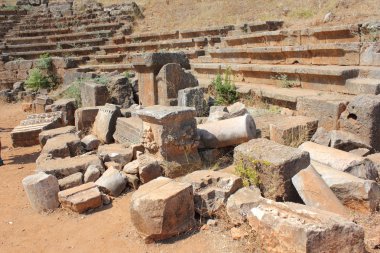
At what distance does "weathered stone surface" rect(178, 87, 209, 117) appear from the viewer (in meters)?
6.18

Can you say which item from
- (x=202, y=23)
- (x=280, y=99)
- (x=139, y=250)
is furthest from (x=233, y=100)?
(x=202, y=23)


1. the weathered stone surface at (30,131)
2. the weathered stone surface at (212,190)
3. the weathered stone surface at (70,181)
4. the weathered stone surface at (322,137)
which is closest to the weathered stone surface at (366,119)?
the weathered stone surface at (322,137)

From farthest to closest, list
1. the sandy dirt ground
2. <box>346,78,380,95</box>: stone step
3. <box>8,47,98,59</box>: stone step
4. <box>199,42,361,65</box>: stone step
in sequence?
<box>8,47,98,59</box>: stone step, <box>199,42,361,65</box>: stone step, <box>346,78,380,95</box>: stone step, the sandy dirt ground

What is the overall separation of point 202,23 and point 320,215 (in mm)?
12459

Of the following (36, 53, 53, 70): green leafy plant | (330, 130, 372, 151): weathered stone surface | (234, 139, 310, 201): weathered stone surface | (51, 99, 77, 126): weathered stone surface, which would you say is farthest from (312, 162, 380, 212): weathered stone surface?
(36, 53, 53, 70): green leafy plant

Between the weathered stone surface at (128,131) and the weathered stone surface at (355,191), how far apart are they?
2.92 m

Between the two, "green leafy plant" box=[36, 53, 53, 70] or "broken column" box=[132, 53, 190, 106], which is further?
"green leafy plant" box=[36, 53, 53, 70]

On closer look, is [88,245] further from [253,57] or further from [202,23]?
[202,23]

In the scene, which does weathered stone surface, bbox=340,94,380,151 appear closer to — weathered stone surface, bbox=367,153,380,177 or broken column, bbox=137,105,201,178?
weathered stone surface, bbox=367,153,380,177

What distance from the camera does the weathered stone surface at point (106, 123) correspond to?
656 cm

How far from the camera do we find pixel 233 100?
721 cm

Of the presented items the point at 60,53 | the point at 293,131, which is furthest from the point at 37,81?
the point at 293,131

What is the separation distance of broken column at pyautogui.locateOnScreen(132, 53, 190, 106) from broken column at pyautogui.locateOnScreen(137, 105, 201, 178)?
2.18m

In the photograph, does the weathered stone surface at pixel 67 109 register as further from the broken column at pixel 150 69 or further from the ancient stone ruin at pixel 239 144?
the broken column at pixel 150 69
